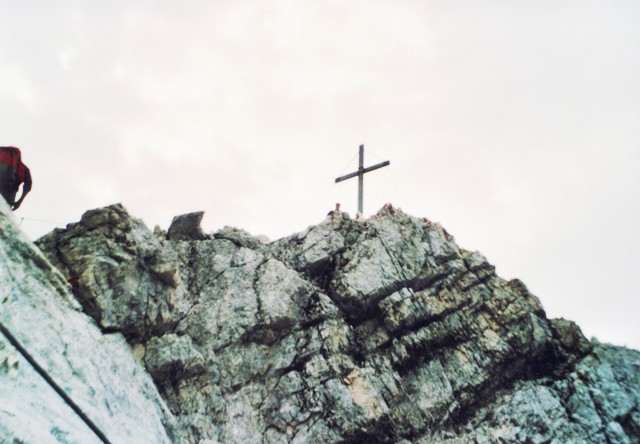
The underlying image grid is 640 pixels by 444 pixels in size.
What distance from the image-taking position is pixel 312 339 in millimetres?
23188

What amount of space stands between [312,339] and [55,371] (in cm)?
1551

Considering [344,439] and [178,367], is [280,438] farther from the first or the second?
[178,367]

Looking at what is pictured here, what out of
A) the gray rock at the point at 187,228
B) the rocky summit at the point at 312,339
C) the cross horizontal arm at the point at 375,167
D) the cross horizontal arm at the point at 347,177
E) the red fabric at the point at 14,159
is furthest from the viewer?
the cross horizontal arm at the point at 347,177

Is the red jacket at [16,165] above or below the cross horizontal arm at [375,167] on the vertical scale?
below

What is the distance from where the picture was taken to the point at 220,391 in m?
20.3

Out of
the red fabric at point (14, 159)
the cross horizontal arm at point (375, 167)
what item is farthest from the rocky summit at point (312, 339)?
the cross horizontal arm at point (375, 167)

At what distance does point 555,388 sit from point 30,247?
86.6 feet

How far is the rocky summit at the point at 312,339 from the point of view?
13.9 meters

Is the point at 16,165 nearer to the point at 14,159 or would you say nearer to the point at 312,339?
the point at 14,159

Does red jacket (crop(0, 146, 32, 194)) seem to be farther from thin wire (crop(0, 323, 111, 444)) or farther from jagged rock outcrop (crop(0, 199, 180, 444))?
thin wire (crop(0, 323, 111, 444))

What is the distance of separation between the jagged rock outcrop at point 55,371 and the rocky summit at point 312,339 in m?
0.09

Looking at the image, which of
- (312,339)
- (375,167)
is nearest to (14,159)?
(312,339)

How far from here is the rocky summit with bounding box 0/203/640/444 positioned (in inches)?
547

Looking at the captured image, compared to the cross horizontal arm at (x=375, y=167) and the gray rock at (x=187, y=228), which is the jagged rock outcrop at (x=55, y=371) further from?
the cross horizontal arm at (x=375, y=167)
